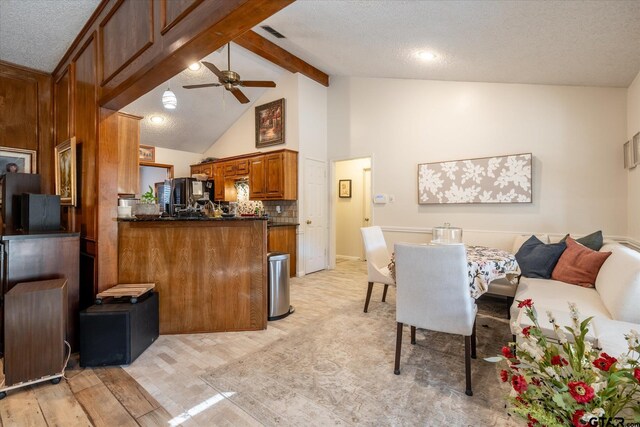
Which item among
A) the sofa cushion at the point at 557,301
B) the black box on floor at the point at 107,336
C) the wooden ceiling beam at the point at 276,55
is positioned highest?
the wooden ceiling beam at the point at 276,55

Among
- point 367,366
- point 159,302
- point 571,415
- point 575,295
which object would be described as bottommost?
point 367,366

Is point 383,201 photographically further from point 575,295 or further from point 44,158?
point 44,158

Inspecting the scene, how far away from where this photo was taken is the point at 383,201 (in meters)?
5.27

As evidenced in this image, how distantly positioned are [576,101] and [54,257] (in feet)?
18.7

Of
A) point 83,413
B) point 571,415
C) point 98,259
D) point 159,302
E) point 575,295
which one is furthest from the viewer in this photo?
point 159,302

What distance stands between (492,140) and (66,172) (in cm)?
521

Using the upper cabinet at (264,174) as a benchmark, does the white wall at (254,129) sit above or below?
above

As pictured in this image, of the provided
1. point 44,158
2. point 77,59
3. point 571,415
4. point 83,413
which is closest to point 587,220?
point 571,415

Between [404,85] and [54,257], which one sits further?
[404,85]

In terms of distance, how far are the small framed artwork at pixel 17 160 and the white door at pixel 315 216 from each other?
3.70 m

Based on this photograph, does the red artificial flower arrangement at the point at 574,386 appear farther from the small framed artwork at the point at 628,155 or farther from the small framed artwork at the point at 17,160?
the small framed artwork at the point at 17,160

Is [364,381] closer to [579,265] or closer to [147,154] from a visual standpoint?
[579,265]

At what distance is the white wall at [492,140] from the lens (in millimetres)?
3537

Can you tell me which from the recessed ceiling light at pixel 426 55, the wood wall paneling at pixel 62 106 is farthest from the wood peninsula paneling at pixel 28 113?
the recessed ceiling light at pixel 426 55
